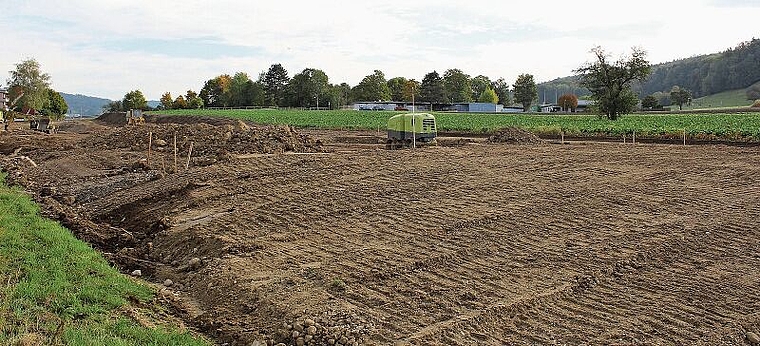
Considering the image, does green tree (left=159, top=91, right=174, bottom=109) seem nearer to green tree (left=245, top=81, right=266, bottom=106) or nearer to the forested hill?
green tree (left=245, top=81, right=266, bottom=106)

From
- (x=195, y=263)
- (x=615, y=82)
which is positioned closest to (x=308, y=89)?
(x=615, y=82)

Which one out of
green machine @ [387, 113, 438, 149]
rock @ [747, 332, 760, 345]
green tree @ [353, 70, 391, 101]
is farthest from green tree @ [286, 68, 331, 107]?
rock @ [747, 332, 760, 345]

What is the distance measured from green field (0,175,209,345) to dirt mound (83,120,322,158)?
11045 millimetres

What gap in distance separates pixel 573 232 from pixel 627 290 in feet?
8.94

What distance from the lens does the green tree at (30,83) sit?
73.6m

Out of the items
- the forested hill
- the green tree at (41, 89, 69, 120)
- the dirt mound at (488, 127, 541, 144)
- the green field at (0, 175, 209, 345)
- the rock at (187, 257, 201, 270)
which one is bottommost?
the rock at (187, 257, 201, 270)

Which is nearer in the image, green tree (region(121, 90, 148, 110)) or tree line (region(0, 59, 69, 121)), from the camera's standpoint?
tree line (region(0, 59, 69, 121))

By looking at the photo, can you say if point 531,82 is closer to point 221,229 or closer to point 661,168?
point 661,168

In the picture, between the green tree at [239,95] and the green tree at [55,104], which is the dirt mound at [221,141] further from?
the green tree at [239,95]

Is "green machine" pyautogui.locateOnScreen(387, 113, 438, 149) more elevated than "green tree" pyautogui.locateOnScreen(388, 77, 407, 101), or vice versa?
"green tree" pyautogui.locateOnScreen(388, 77, 407, 101)

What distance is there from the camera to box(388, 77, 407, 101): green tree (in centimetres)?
13138

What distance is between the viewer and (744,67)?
4919 inches

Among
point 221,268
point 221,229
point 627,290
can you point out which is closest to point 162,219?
point 221,229

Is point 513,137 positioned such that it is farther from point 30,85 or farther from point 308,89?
point 308,89
